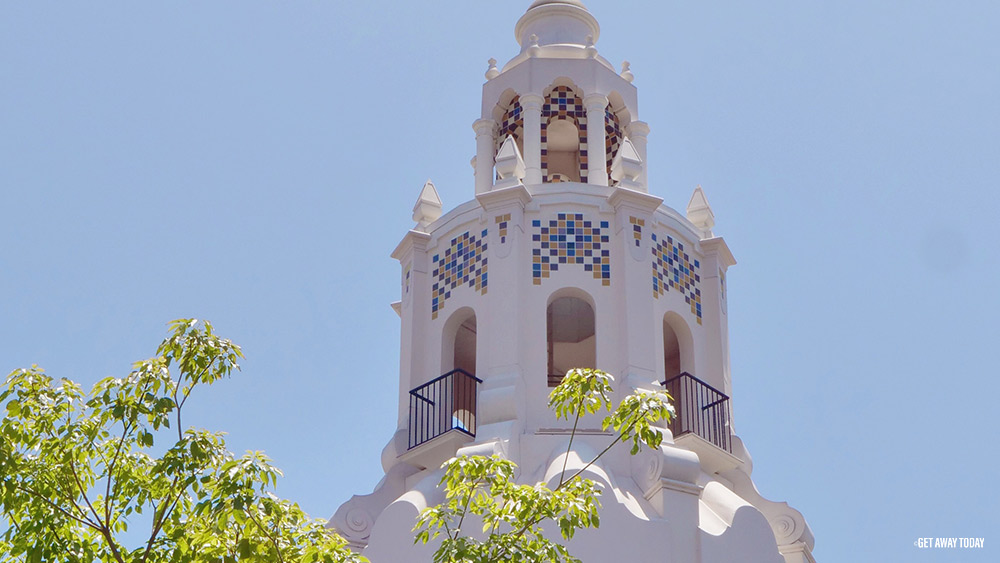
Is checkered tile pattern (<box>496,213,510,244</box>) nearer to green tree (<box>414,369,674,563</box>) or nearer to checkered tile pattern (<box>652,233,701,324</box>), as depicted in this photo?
checkered tile pattern (<box>652,233,701,324</box>)

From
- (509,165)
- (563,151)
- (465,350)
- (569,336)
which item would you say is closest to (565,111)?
(563,151)

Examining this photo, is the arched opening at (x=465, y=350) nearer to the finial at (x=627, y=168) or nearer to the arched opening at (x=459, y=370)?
the arched opening at (x=459, y=370)

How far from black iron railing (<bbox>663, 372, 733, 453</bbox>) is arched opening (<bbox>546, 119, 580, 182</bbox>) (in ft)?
15.2

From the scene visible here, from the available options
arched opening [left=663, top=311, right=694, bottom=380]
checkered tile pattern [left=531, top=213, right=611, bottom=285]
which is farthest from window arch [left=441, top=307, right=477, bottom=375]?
arched opening [left=663, top=311, right=694, bottom=380]

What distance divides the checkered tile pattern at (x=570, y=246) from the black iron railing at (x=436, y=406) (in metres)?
1.99

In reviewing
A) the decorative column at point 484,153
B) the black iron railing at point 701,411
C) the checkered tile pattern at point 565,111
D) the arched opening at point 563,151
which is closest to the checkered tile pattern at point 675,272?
the black iron railing at point 701,411

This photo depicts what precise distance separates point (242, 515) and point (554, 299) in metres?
12.3

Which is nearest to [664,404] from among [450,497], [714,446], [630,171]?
[450,497]

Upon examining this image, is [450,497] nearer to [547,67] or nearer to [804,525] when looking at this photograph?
[804,525]

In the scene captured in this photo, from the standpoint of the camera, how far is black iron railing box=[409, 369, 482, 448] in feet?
73.3

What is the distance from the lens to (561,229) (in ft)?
75.5

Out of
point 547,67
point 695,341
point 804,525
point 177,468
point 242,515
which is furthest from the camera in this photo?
point 547,67

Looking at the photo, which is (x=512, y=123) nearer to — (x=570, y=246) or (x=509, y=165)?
(x=509, y=165)

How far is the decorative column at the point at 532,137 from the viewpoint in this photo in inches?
948
